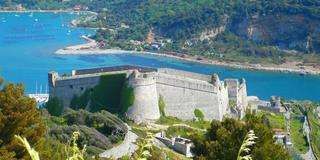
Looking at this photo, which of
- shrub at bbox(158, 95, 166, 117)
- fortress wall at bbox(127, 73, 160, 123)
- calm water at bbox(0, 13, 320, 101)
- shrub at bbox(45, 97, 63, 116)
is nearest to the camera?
fortress wall at bbox(127, 73, 160, 123)

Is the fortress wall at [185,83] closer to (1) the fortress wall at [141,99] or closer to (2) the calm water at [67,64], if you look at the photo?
(1) the fortress wall at [141,99]

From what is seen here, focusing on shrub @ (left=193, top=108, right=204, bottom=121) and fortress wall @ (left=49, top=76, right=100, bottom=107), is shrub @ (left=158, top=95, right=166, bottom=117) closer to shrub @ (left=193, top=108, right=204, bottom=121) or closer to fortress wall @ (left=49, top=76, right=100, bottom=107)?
shrub @ (left=193, top=108, right=204, bottom=121)

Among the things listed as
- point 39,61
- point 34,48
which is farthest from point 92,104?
point 34,48

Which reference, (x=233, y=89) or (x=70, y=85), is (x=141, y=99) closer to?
(x=70, y=85)

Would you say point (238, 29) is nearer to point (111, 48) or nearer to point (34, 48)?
point (111, 48)

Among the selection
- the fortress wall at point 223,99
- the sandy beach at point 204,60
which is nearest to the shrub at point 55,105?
the fortress wall at point 223,99

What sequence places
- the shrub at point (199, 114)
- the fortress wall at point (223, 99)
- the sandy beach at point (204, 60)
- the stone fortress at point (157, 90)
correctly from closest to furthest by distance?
the stone fortress at point (157, 90), the shrub at point (199, 114), the fortress wall at point (223, 99), the sandy beach at point (204, 60)

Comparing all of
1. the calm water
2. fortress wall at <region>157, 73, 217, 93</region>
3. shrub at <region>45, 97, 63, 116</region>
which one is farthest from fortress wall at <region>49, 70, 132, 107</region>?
the calm water

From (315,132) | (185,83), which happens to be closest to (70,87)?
(185,83)
